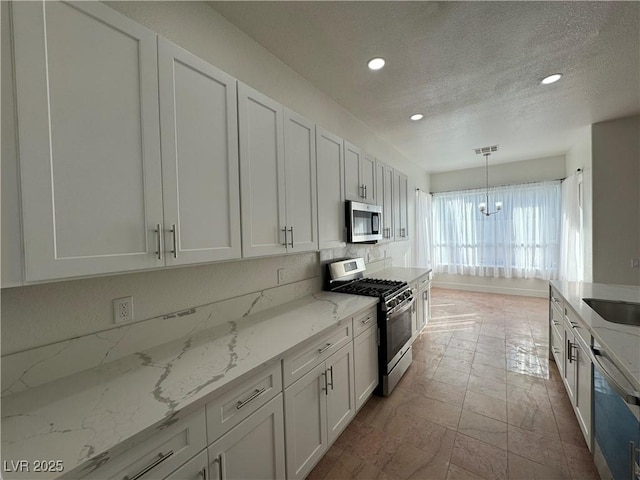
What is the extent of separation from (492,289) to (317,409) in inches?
233

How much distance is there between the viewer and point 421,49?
2086 mm

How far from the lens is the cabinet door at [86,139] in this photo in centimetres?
81

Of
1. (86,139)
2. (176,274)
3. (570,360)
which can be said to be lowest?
(570,360)

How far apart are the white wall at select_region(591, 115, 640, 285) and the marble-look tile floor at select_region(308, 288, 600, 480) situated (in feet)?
4.95

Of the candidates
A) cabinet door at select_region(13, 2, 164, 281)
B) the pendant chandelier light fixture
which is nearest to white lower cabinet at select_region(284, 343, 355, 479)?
cabinet door at select_region(13, 2, 164, 281)

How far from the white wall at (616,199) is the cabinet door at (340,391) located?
4069mm

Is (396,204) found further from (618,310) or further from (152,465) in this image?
(152,465)

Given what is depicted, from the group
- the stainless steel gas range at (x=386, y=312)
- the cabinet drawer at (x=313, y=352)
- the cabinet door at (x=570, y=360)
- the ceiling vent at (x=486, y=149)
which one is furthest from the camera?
the ceiling vent at (x=486, y=149)

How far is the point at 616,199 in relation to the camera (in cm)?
355

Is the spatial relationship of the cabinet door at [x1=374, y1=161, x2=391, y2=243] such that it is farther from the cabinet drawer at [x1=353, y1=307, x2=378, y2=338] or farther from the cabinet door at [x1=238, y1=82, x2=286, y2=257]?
the cabinet door at [x1=238, y1=82, x2=286, y2=257]


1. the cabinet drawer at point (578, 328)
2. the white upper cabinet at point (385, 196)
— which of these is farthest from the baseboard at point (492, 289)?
the cabinet drawer at point (578, 328)

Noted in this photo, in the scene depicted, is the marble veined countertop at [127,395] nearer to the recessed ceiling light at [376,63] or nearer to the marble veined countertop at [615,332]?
the marble veined countertop at [615,332]

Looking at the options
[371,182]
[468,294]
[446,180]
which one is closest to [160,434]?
[371,182]

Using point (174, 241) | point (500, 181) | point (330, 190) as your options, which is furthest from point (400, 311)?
point (500, 181)
